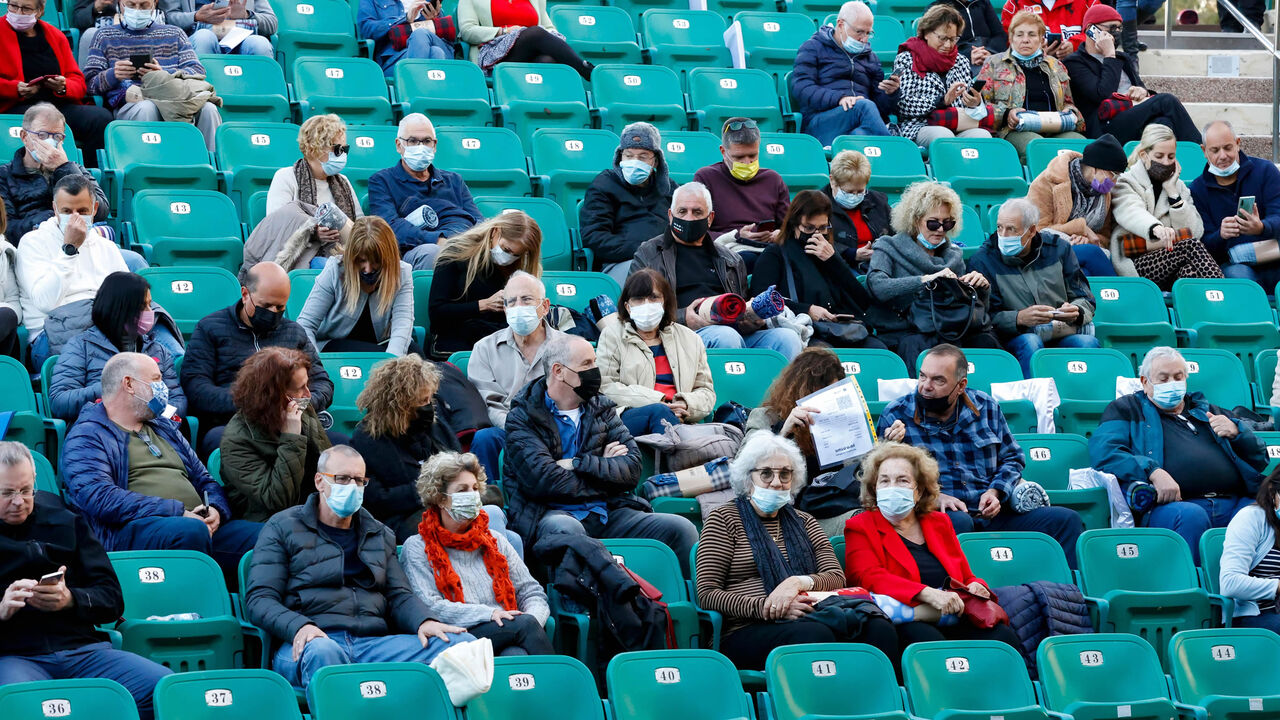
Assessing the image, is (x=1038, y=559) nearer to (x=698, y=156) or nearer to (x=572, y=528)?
(x=572, y=528)

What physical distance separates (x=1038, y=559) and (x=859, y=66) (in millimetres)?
4233

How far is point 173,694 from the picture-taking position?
4973 millimetres

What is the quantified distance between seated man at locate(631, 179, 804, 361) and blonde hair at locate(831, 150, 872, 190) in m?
0.82

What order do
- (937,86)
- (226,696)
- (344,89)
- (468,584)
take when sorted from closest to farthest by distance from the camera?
(226,696) < (468,584) < (344,89) < (937,86)

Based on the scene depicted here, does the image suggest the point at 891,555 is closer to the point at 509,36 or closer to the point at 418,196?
the point at 418,196

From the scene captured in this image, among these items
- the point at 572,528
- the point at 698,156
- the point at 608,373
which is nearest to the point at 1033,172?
the point at 698,156

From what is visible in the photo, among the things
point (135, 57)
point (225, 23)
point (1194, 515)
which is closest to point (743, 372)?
point (1194, 515)

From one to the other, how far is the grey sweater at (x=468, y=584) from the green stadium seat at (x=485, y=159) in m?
3.34

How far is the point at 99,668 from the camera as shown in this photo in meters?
5.25

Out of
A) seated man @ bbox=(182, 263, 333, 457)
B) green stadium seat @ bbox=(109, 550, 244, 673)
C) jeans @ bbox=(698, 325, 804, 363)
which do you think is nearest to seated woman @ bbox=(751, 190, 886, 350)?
jeans @ bbox=(698, 325, 804, 363)

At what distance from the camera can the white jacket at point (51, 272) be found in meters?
7.01

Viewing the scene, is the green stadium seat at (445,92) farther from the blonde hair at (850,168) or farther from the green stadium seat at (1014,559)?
the green stadium seat at (1014,559)

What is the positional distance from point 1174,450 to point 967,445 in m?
0.94

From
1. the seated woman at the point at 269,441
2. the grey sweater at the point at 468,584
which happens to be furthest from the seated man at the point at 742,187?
the grey sweater at the point at 468,584
